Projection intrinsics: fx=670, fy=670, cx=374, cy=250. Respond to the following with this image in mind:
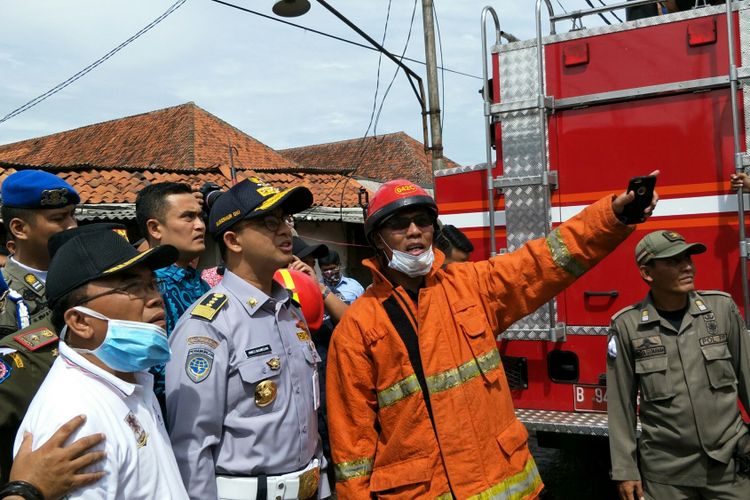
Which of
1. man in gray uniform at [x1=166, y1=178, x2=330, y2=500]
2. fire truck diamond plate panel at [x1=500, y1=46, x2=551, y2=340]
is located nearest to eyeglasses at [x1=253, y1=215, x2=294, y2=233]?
man in gray uniform at [x1=166, y1=178, x2=330, y2=500]

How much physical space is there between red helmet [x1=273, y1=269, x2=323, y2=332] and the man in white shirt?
900 mm

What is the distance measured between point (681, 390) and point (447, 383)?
1.41 m

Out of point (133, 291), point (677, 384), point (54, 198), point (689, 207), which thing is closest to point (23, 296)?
point (54, 198)

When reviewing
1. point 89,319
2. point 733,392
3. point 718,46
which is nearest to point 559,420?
point 733,392

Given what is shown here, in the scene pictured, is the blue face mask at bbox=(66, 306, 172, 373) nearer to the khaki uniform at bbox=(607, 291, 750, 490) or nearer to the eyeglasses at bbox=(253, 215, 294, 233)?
the eyeglasses at bbox=(253, 215, 294, 233)

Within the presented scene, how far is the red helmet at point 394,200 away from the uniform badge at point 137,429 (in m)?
1.15

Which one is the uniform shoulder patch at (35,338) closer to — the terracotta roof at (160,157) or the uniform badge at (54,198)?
the uniform badge at (54,198)

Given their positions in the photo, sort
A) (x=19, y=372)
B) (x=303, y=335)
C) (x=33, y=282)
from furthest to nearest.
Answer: (x=33, y=282), (x=303, y=335), (x=19, y=372)

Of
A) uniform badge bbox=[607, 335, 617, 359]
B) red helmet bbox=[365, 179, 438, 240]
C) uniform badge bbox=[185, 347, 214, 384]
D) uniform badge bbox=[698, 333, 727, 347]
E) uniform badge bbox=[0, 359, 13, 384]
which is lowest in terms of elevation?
uniform badge bbox=[607, 335, 617, 359]

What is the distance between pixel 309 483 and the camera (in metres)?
2.46

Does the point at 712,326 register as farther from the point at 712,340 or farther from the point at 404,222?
the point at 404,222

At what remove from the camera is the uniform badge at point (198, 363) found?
225cm

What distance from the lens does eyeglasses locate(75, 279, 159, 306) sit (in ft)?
6.53

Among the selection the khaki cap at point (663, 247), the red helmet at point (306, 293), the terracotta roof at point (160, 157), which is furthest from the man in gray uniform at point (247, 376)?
the terracotta roof at point (160, 157)
